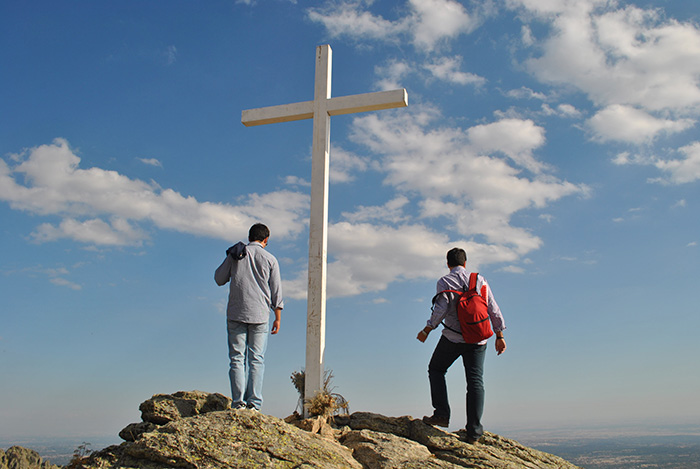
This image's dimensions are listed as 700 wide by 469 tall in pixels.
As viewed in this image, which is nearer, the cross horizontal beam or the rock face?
the rock face

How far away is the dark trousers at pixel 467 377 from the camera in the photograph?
664 centimetres

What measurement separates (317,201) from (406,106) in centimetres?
206

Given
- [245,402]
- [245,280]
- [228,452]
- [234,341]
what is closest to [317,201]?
[245,280]

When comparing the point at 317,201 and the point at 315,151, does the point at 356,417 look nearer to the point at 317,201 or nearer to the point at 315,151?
the point at 317,201

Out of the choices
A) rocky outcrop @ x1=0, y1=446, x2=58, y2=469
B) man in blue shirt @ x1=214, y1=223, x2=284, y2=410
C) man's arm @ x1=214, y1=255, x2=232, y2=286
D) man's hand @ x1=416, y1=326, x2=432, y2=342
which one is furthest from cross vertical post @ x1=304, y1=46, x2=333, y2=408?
rocky outcrop @ x1=0, y1=446, x2=58, y2=469

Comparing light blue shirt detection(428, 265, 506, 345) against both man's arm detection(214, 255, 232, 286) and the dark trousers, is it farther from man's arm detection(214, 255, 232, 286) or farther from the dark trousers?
man's arm detection(214, 255, 232, 286)

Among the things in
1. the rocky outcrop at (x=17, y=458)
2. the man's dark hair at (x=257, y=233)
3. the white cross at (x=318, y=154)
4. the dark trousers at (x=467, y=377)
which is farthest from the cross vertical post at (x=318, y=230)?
the rocky outcrop at (x=17, y=458)

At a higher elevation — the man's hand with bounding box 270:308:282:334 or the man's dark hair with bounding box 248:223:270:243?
the man's dark hair with bounding box 248:223:270:243

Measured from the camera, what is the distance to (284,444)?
5461mm

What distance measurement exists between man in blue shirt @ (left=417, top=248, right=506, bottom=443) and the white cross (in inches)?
61.1

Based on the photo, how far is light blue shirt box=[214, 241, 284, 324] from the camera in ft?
22.3

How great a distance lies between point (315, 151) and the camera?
27.2 feet

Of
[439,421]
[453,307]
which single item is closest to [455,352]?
[453,307]

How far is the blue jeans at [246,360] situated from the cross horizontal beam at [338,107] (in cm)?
360
